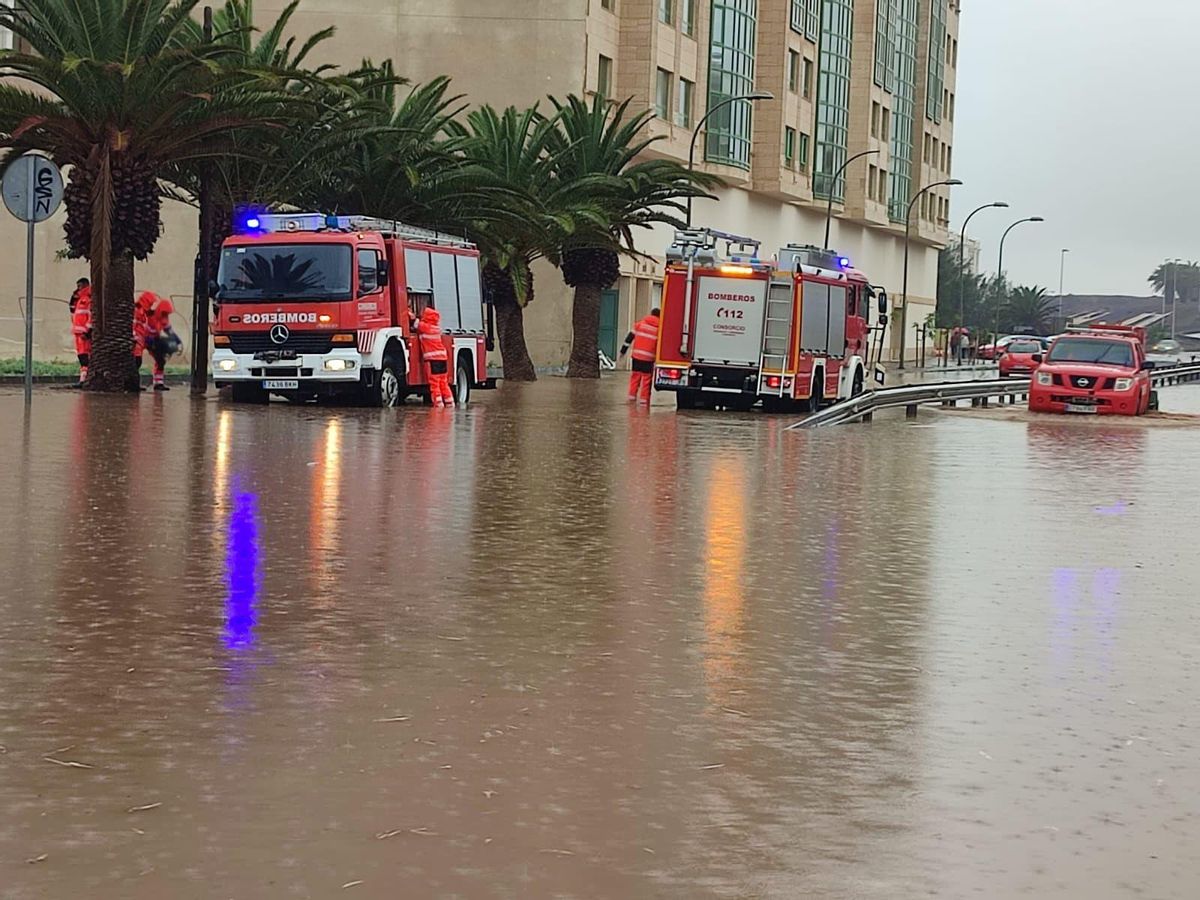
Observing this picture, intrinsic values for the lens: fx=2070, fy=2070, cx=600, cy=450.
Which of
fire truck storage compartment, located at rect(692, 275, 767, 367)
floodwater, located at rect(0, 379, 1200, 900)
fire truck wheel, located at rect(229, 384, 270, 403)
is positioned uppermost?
fire truck storage compartment, located at rect(692, 275, 767, 367)

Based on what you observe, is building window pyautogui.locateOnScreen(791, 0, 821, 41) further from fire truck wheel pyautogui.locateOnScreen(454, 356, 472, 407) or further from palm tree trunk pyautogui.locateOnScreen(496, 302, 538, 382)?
fire truck wheel pyautogui.locateOnScreen(454, 356, 472, 407)

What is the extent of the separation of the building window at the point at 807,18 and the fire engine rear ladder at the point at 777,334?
5412 centimetres

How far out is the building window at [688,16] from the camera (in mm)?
73062

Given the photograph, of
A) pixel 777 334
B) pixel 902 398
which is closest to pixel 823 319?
pixel 777 334

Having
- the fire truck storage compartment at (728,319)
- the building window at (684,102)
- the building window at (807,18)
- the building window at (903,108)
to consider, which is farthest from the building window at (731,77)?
the fire truck storage compartment at (728,319)

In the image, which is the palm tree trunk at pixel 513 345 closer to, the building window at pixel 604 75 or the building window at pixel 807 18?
the building window at pixel 604 75

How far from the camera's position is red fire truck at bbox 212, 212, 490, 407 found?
1179 inches

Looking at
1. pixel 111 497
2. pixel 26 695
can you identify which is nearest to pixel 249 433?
pixel 111 497

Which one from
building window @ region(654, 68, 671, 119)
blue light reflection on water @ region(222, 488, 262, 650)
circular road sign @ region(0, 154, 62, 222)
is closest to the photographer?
blue light reflection on water @ region(222, 488, 262, 650)

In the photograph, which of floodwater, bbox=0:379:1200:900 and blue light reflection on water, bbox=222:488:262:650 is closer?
floodwater, bbox=0:379:1200:900

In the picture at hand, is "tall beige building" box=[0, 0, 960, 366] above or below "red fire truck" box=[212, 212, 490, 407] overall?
above

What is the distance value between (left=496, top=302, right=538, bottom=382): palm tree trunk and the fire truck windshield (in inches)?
851

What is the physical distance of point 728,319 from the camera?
36.0m

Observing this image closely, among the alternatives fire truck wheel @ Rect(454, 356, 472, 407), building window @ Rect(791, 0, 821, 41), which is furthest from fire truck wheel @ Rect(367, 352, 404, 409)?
building window @ Rect(791, 0, 821, 41)
